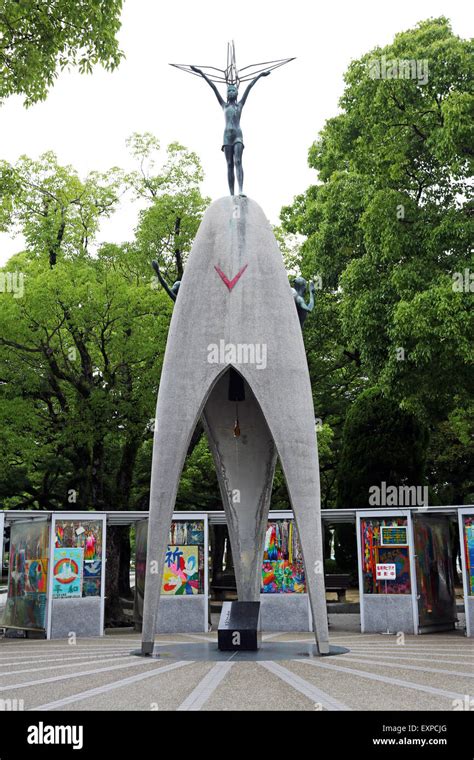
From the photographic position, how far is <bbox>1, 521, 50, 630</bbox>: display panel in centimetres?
1745

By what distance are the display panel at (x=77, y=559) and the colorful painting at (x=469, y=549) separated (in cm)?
845

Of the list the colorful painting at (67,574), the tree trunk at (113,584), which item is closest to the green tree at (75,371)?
the tree trunk at (113,584)

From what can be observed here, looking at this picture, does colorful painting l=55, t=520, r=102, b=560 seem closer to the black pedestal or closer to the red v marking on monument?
the black pedestal

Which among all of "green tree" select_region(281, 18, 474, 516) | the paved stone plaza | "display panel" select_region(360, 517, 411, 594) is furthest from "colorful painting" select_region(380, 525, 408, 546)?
"green tree" select_region(281, 18, 474, 516)

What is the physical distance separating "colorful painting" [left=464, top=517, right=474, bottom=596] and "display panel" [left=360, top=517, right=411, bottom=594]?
4.46 feet

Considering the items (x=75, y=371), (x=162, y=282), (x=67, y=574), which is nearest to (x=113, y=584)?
(x=67, y=574)

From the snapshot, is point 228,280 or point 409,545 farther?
point 409,545

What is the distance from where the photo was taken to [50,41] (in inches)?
466

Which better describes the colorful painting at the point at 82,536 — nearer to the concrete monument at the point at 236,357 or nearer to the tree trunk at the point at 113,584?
the tree trunk at the point at 113,584

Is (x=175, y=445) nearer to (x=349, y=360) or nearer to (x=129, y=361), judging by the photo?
(x=129, y=361)

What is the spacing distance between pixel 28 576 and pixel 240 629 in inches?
283

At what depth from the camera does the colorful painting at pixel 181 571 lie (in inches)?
716

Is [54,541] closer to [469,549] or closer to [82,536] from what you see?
[82,536]

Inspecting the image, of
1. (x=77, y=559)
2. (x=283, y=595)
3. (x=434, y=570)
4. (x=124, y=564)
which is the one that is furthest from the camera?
(x=124, y=564)
